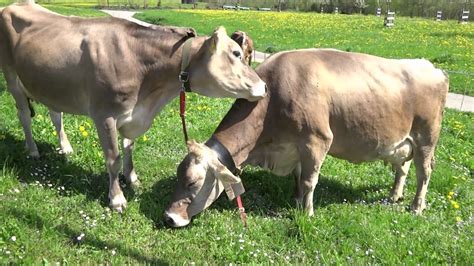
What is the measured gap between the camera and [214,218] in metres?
5.44

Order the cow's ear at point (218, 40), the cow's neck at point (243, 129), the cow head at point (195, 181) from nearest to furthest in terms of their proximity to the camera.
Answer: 1. the cow's ear at point (218, 40)
2. the cow head at point (195, 181)
3. the cow's neck at point (243, 129)

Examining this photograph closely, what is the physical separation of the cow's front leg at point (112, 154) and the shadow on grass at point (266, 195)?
28 centimetres

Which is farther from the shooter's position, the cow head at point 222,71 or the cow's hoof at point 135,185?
the cow's hoof at point 135,185

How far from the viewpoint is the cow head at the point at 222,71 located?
502 centimetres

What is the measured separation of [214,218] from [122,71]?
1.87 metres

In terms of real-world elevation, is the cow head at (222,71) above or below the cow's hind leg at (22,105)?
above

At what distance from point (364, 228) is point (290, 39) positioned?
61.7 feet

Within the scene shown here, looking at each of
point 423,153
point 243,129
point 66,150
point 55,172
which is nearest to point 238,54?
point 243,129

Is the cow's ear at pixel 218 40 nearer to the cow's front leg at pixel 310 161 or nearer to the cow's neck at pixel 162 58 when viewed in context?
the cow's neck at pixel 162 58

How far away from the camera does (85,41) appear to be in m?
5.47

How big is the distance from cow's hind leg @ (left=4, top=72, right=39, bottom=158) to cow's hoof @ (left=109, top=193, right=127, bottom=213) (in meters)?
1.81

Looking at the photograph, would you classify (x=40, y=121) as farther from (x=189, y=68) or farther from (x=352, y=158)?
(x=352, y=158)

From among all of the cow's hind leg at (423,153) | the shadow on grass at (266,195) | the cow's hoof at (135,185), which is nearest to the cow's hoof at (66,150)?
the cow's hoof at (135,185)

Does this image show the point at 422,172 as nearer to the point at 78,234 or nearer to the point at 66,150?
the point at 78,234
